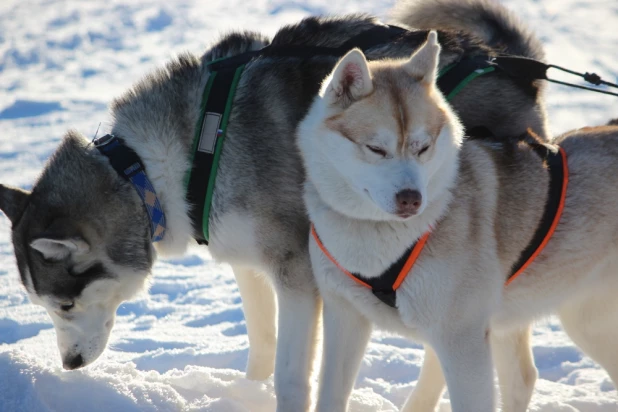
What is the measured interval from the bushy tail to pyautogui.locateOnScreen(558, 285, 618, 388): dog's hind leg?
1.47 m

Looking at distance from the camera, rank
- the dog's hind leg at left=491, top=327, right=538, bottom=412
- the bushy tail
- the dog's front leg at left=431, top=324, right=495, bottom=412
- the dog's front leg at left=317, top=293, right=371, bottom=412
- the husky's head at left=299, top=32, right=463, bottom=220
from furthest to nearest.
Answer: the bushy tail → the dog's hind leg at left=491, top=327, right=538, bottom=412 → the dog's front leg at left=317, top=293, right=371, bottom=412 → the dog's front leg at left=431, top=324, right=495, bottom=412 → the husky's head at left=299, top=32, right=463, bottom=220

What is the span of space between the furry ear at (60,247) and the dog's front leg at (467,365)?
165 cm

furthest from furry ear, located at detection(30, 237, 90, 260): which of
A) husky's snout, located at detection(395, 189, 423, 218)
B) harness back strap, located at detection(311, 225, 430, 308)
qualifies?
husky's snout, located at detection(395, 189, 423, 218)

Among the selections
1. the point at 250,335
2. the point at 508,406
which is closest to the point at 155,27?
the point at 250,335

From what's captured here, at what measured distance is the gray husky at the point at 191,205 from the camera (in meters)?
3.56

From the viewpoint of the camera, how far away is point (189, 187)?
12.0 ft

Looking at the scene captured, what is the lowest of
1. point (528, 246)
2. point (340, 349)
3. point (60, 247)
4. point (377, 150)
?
point (340, 349)

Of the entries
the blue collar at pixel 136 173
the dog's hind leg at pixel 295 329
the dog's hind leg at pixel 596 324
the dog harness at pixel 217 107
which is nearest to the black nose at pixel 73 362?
the blue collar at pixel 136 173

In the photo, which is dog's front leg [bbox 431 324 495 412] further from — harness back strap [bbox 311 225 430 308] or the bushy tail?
the bushy tail

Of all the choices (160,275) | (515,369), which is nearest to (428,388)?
(515,369)

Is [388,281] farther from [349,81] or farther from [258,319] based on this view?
[258,319]

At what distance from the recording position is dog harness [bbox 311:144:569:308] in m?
2.99

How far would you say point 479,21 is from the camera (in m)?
4.41

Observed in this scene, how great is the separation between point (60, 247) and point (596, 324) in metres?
2.59
